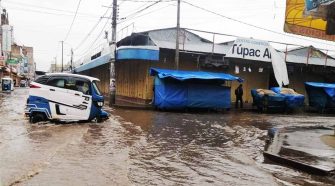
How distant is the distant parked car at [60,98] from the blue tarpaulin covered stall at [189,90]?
309 inches

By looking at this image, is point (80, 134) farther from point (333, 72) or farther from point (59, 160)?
point (333, 72)

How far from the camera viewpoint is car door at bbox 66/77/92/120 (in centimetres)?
1466

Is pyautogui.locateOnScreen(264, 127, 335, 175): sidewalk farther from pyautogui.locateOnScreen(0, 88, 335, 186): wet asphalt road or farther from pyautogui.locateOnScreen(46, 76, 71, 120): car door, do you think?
pyautogui.locateOnScreen(46, 76, 71, 120): car door

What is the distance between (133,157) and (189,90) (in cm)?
1419

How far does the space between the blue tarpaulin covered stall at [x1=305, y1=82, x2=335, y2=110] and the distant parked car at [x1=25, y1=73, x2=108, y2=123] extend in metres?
17.6

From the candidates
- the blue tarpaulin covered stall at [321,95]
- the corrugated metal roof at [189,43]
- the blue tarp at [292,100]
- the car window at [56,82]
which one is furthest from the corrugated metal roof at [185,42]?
the car window at [56,82]

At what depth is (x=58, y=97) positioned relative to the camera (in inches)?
571

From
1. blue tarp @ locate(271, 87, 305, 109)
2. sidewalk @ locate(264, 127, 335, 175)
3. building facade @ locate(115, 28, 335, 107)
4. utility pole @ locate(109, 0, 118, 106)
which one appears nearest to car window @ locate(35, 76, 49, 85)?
sidewalk @ locate(264, 127, 335, 175)

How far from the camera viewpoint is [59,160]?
27.9 feet

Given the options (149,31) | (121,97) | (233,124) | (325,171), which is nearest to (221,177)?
(325,171)

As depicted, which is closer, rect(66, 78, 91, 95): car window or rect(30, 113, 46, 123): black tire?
rect(30, 113, 46, 123): black tire

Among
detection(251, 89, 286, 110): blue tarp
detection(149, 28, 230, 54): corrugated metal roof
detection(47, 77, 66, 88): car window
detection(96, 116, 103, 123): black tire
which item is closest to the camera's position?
detection(47, 77, 66, 88): car window

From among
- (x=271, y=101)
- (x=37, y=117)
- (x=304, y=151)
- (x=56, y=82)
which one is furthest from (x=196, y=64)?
(x=304, y=151)

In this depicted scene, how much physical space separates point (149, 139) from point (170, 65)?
1554cm
